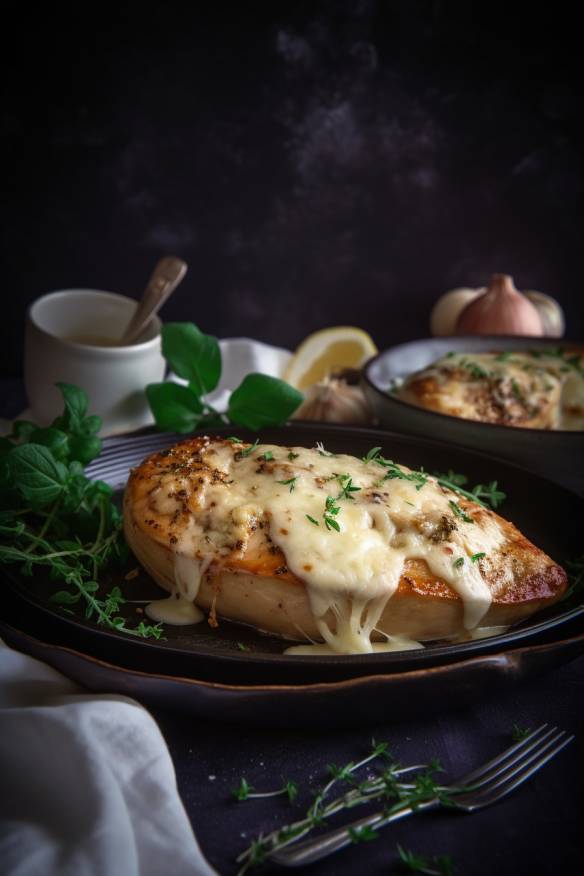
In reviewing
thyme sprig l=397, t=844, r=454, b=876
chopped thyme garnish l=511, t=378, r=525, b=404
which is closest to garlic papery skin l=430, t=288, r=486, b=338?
chopped thyme garnish l=511, t=378, r=525, b=404

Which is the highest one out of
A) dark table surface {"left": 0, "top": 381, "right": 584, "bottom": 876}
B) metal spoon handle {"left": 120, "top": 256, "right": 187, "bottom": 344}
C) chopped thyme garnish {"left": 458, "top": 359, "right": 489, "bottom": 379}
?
metal spoon handle {"left": 120, "top": 256, "right": 187, "bottom": 344}

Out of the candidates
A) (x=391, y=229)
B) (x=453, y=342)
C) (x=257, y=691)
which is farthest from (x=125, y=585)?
(x=391, y=229)

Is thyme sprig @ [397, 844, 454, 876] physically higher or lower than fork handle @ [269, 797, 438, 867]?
lower

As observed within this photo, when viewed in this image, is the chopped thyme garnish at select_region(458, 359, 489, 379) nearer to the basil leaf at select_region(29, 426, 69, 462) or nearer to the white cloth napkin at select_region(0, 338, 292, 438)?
the white cloth napkin at select_region(0, 338, 292, 438)

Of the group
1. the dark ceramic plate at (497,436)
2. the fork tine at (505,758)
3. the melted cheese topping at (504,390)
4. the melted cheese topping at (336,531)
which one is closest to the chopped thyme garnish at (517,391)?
the melted cheese topping at (504,390)

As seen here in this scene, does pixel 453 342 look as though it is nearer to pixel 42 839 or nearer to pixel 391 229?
pixel 391 229

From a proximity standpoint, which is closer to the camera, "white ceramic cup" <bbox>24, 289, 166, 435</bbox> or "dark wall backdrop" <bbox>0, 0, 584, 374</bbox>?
"white ceramic cup" <bbox>24, 289, 166, 435</bbox>

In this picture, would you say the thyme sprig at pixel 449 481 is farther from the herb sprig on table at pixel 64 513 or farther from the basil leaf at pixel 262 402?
the herb sprig on table at pixel 64 513

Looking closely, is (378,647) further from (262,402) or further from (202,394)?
(202,394)
